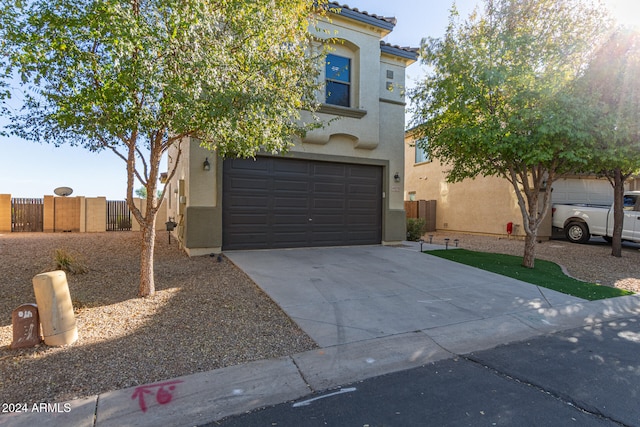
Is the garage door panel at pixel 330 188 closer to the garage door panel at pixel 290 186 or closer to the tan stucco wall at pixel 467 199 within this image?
the garage door panel at pixel 290 186

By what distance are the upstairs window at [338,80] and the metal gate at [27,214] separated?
14573 mm

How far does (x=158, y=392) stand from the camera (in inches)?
114

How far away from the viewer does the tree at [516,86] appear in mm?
7027

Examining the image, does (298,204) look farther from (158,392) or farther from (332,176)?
(158,392)

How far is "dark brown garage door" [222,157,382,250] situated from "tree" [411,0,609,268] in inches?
125

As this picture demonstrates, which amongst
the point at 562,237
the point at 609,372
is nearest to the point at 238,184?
the point at 609,372

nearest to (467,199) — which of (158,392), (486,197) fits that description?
(486,197)

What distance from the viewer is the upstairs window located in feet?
34.3

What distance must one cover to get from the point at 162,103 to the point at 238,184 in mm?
5204

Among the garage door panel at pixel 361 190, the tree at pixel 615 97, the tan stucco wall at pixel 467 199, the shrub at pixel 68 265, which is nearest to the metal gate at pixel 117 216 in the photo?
the shrub at pixel 68 265

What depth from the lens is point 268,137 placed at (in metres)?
5.31

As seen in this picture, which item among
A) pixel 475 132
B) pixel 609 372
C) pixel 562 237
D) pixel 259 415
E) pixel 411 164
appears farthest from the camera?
pixel 411 164

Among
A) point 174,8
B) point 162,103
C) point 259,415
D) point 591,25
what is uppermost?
point 591,25

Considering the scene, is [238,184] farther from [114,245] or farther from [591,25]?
[591,25]
